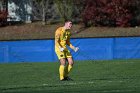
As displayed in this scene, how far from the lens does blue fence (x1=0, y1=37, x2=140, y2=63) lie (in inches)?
1288

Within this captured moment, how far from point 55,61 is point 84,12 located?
537 inches

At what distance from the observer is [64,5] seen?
4581cm

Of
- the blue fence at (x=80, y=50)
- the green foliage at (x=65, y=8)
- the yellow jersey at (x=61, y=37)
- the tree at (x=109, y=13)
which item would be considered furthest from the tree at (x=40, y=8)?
the yellow jersey at (x=61, y=37)

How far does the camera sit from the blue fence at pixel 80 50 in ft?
107

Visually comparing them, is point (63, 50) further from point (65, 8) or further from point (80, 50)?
point (65, 8)

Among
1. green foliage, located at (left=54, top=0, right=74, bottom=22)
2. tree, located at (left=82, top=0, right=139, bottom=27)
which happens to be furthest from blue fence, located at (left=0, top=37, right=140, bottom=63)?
green foliage, located at (left=54, top=0, right=74, bottom=22)

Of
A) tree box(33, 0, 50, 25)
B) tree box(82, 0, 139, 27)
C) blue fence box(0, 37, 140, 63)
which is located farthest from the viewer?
tree box(33, 0, 50, 25)

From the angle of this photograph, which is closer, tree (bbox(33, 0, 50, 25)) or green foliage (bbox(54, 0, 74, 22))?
green foliage (bbox(54, 0, 74, 22))

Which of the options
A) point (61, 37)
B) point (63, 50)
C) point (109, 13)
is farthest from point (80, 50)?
point (63, 50)

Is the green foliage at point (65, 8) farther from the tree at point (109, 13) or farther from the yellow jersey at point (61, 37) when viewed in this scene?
the yellow jersey at point (61, 37)

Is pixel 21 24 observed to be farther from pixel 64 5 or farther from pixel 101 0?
pixel 101 0

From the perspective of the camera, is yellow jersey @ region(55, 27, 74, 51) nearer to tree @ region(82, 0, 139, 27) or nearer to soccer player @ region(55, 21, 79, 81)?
soccer player @ region(55, 21, 79, 81)

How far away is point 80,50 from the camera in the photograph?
3309 centimetres

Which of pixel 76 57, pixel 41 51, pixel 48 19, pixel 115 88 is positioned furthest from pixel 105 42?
pixel 115 88
